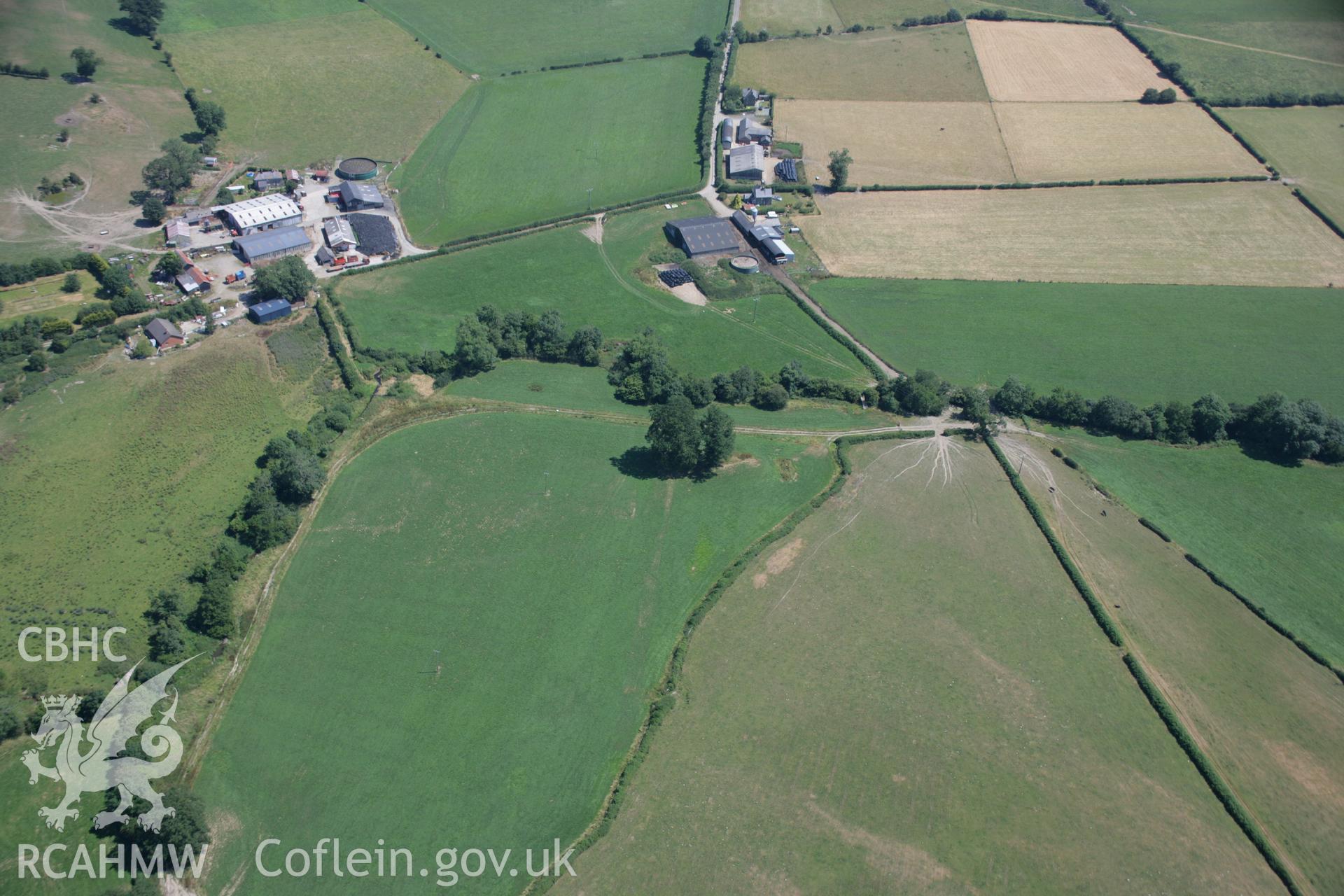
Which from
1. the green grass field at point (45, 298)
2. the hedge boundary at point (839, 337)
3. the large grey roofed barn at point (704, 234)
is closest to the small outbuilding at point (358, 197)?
the green grass field at point (45, 298)

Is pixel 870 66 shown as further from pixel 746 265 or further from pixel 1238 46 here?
pixel 1238 46

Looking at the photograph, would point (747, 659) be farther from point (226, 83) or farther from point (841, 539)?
point (226, 83)

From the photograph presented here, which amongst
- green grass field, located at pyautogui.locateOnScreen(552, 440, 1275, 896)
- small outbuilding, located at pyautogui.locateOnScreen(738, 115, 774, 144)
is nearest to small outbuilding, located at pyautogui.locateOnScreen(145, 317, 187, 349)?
green grass field, located at pyautogui.locateOnScreen(552, 440, 1275, 896)

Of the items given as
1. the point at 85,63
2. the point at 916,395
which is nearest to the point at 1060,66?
the point at 916,395

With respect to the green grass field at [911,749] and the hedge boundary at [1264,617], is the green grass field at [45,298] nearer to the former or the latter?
the green grass field at [911,749]

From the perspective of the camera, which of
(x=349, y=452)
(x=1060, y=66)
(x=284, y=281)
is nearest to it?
(x=349, y=452)
